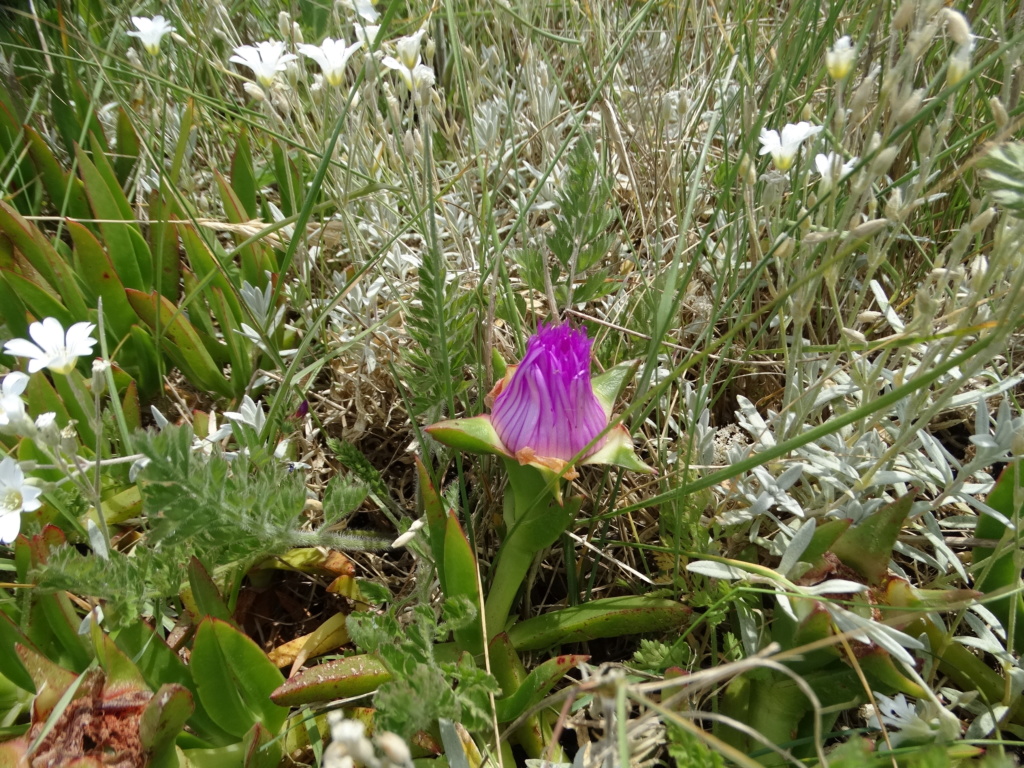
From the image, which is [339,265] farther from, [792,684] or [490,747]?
[792,684]

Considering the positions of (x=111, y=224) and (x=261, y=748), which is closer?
(x=261, y=748)

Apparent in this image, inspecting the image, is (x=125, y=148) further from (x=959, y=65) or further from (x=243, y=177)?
(x=959, y=65)

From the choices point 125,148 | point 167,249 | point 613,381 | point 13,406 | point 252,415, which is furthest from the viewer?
point 125,148

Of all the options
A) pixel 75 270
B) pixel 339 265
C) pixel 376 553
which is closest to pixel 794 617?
pixel 376 553

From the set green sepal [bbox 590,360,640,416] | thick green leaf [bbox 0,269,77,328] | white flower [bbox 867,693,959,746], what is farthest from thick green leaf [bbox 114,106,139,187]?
white flower [bbox 867,693,959,746]

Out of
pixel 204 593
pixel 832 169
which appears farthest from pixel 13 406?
pixel 832 169

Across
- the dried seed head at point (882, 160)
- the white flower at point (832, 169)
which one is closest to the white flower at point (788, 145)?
the white flower at point (832, 169)

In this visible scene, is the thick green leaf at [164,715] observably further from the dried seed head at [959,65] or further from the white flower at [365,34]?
the dried seed head at [959,65]
